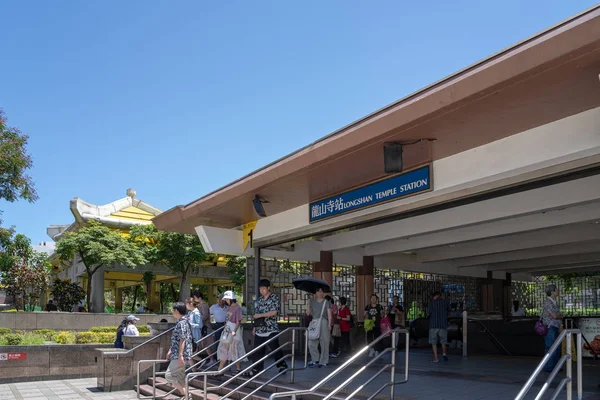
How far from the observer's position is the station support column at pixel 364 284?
18.6 m

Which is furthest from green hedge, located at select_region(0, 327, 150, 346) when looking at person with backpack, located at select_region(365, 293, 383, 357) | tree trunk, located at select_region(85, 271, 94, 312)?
tree trunk, located at select_region(85, 271, 94, 312)

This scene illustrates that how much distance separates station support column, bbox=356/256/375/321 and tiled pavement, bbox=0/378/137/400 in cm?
824

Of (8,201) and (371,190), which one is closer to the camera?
(371,190)

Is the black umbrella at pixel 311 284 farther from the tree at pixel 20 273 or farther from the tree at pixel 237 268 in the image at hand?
the tree at pixel 237 268

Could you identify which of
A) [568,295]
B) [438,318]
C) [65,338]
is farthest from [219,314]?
[568,295]

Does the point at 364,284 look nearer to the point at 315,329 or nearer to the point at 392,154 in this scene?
the point at 315,329

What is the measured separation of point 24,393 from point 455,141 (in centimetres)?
973

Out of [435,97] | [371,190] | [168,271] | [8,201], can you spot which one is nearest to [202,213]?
[371,190]

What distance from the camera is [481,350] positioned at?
52.0ft

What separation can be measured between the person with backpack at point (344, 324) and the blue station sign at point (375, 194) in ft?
12.0

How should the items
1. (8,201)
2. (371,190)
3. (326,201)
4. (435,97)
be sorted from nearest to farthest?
(435,97), (371,190), (326,201), (8,201)

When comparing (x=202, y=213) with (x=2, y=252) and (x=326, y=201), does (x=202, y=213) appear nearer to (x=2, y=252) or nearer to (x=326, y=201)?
(x=326, y=201)

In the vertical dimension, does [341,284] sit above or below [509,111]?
below

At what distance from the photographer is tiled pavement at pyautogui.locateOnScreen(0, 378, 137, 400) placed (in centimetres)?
1156
